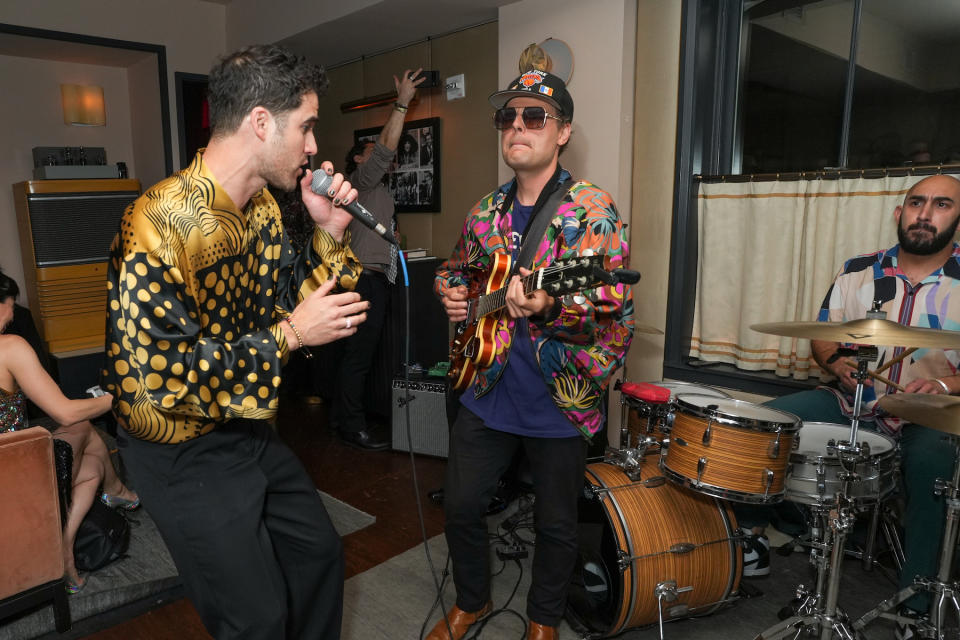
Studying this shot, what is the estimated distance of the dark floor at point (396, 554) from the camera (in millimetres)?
2121

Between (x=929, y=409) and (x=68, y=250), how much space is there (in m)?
5.06

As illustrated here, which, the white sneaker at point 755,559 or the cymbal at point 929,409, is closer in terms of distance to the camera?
the cymbal at point 929,409

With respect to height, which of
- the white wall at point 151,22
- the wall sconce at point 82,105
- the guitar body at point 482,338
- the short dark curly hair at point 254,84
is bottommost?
the guitar body at point 482,338

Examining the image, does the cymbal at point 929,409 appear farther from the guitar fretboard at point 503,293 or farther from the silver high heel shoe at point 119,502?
the silver high heel shoe at point 119,502

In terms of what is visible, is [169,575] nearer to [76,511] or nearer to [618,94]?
[76,511]

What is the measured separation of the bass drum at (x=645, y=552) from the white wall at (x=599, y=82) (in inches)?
58.5

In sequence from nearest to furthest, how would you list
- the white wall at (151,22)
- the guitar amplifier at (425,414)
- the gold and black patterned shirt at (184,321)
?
the gold and black patterned shirt at (184,321)
the guitar amplifier at (425,414)
the white wall at (151,22)

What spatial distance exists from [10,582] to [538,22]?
3.05 meters

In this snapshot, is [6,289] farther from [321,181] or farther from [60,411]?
[321,181]

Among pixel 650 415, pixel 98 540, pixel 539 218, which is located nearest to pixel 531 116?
pixel 539 218

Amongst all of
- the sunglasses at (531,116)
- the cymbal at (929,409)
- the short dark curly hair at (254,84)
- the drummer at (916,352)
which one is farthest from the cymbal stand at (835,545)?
the short dark curly hair at (254,84)

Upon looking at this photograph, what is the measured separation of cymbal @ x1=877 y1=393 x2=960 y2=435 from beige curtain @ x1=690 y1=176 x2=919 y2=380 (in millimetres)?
962

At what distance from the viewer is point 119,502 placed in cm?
283

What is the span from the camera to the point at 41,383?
90.7 inches
